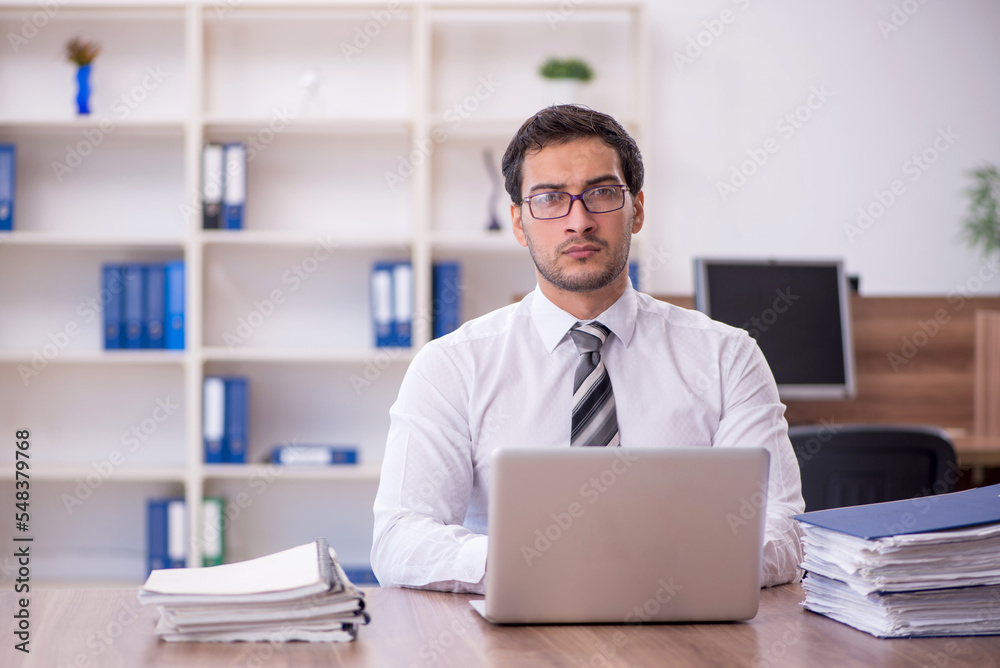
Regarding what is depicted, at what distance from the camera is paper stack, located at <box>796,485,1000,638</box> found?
3.39 feet

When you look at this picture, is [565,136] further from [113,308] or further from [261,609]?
[113,308]

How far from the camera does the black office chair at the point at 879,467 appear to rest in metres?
2.06

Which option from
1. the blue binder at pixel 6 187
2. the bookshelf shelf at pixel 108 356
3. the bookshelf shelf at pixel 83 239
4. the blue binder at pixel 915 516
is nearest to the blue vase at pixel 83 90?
the blue binder at pixel 6 187

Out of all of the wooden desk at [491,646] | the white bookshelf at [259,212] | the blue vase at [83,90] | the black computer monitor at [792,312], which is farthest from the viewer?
the white bookshelf at [259,212]

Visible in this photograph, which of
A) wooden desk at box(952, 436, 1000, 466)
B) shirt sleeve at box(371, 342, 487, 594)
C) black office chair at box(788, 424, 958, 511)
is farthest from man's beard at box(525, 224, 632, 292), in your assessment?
wooden desk at box(952, 436, 1000, 466)

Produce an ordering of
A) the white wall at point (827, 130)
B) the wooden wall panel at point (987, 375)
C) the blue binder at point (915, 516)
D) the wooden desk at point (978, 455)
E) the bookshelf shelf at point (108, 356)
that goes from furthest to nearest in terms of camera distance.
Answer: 1. the white wall at point (827, 130)
2. the bookshelf shelf at point (108, 356)
3. the wooden wall panel at point (987, 375)
4. the wooden desk at point (978, 455)
5. the blue binder at point (915, 516)

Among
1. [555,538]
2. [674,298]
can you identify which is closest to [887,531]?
[555,538]

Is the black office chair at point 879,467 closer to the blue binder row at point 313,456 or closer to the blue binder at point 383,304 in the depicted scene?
the blue binder at point 383,304

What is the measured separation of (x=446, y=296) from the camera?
132 inches

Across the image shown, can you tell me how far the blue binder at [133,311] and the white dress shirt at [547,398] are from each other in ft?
6.72

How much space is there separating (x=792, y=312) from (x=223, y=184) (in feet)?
6.72

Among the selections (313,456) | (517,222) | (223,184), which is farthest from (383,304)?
(517,222)

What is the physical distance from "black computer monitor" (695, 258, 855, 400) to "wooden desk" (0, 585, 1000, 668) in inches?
72.1

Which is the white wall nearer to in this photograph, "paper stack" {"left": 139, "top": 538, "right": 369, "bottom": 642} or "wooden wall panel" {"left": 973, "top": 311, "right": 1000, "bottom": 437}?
"wooden wall panel" {"left": 973, "top": 311, "right": 1000, "bottom": 437}
